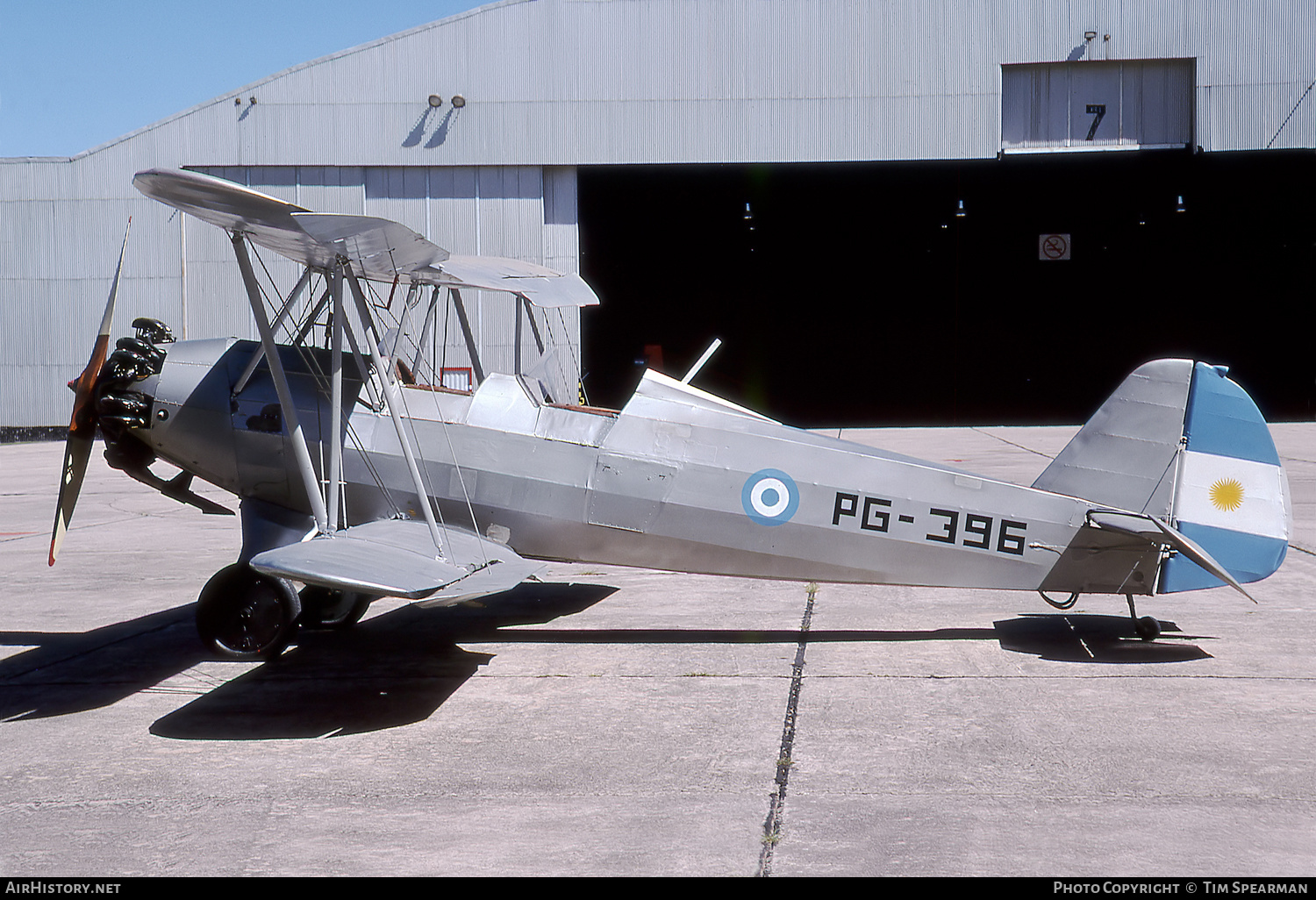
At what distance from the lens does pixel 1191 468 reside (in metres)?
6.88

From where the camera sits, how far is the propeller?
7.20 metres

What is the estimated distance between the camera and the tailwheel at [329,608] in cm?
805

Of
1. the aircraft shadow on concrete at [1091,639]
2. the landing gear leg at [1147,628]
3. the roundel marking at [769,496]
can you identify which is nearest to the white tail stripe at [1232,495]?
the landing gear leg at [1147,628]

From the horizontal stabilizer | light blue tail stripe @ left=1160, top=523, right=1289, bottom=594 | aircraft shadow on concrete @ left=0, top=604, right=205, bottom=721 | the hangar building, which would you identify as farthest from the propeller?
the hangar building

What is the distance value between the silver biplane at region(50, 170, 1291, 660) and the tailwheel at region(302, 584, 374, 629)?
0.06ft

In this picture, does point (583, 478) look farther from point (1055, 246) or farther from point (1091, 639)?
point (1055, 246)

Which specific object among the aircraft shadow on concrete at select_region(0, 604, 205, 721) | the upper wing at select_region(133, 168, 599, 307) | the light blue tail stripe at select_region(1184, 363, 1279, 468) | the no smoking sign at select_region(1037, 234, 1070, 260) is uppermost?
the no smoking sign at select_region(1037, 234, 1070, 260)

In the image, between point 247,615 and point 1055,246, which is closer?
point 247,615

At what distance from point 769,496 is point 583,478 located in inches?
47.8

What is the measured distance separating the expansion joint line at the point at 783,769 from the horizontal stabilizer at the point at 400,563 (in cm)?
170

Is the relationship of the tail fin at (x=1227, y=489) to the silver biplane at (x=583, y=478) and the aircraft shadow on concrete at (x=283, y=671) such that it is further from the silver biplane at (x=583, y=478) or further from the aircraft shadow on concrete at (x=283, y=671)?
the aircraft shadow on concrete at (x=283, y=671)

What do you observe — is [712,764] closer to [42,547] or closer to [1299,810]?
[1299,810]

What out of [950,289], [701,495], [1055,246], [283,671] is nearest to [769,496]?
[701,495]

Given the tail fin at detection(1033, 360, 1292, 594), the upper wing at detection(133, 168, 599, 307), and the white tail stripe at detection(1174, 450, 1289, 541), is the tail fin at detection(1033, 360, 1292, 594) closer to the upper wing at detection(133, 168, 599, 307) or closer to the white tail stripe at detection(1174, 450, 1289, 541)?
the white tail stripe at detection(1174, 450, 1289, 541)
